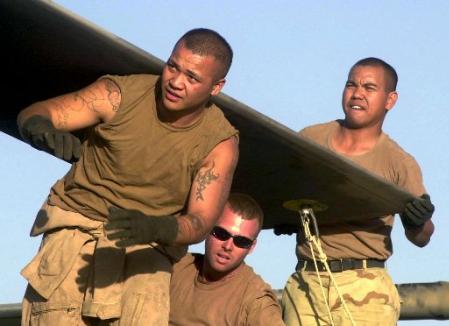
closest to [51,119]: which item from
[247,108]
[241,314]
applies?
[247,108]

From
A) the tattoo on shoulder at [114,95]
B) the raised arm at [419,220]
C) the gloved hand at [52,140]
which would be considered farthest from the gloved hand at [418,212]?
the gloved hand at [52,140]

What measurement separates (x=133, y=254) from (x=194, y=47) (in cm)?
106

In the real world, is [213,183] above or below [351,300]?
above

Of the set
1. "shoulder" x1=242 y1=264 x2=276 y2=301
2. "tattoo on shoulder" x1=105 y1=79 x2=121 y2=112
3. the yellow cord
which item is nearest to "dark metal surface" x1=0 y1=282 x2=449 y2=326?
the yellow cord

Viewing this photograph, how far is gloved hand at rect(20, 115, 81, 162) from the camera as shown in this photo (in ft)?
22.5

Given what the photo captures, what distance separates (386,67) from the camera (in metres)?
9.94

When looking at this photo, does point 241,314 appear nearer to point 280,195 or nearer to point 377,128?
point 280,195

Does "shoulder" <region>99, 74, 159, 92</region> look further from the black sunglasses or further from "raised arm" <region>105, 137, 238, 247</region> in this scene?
the black sunglasses

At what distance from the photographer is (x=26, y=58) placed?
7.54 meters

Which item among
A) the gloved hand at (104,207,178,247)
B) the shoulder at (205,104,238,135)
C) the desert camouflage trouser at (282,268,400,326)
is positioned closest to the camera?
the gloved hand at (104,207,178,247)

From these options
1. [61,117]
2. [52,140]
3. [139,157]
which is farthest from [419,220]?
[52,140]

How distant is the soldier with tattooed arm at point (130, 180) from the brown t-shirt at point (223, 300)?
108 cm

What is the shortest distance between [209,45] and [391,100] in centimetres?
260

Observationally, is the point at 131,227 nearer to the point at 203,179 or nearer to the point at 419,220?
the point at 203,179
